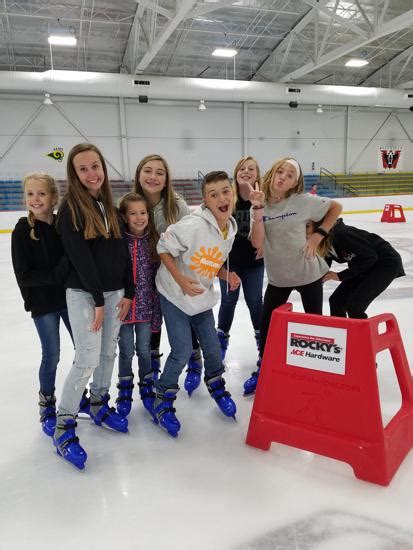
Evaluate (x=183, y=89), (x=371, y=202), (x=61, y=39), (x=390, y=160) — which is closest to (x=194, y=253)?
(x=61, y=39)

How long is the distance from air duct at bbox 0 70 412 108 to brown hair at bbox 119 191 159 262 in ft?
37.3

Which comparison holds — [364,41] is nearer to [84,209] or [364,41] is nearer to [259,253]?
[259,253]

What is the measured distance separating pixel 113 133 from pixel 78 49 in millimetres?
3002

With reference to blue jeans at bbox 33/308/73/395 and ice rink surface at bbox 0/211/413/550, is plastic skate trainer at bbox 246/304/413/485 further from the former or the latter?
blue jeans at bbox 33/308/73/395

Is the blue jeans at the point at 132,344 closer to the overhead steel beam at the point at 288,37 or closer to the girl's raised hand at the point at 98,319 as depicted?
the girl's raised hand at the point at 98,319

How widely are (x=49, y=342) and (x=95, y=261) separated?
0.49m

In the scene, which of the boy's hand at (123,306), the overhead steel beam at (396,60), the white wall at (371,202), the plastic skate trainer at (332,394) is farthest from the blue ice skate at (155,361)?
the overhead steel beam at (396,60)

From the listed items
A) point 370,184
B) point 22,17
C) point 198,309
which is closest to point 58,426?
point 198,309

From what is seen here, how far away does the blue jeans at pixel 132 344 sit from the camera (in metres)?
1.99

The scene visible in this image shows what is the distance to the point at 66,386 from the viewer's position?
1774 mm

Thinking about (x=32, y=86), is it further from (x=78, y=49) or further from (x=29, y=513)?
(x=29, y=513)

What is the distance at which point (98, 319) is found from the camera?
5.56ft

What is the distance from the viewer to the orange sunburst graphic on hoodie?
Result: 1.86 metres

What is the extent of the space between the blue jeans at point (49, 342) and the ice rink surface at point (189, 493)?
10.2 inches
